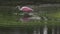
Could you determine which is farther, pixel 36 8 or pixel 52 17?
pixel 36 8

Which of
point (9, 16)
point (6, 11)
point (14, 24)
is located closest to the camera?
point (14, 24)

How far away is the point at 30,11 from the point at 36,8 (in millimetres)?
168

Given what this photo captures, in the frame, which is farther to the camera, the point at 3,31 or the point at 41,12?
the point at 41,12

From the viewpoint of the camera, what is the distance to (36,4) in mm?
1876

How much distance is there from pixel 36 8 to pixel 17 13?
251 millimetres

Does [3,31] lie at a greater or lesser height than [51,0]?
lesser

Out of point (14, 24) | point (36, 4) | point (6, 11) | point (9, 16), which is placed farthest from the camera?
point (36, 4)

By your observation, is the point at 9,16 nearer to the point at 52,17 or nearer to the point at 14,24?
the point at 14,24

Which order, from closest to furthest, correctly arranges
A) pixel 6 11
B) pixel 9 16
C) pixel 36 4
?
pixel 9 16
pixel 6 11
pixel 36 4

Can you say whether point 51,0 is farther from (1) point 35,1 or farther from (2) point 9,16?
(2) point 9,16

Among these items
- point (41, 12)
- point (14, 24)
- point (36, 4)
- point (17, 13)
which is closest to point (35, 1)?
point (36, 4)

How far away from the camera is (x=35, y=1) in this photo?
194cm

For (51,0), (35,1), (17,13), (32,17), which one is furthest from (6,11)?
(51,0)

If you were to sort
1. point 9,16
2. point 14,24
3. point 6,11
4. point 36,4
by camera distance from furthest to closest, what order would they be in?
point 36,4 → point 6,11 → point 9,16 → point 14,24
